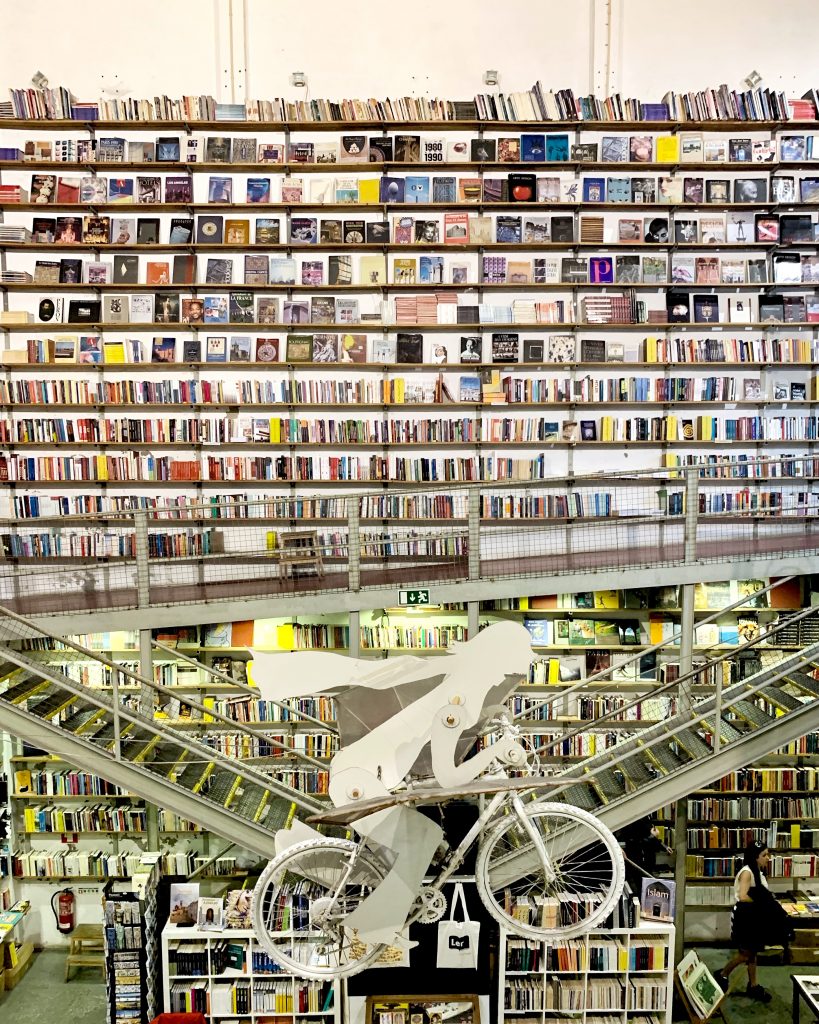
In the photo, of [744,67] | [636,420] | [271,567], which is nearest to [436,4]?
[744,67]

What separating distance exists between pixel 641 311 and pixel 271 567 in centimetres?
395

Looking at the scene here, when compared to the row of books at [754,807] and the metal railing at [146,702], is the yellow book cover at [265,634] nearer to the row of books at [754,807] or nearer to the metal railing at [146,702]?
the metal railing at [146,702]

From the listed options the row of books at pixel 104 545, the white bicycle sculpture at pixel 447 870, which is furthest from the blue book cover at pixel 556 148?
the white bicycle sculpture at pixel 447 870

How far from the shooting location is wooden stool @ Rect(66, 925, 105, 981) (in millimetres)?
6211

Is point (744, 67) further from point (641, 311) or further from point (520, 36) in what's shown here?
point (641, 311)

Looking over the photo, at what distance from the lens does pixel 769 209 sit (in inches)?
263

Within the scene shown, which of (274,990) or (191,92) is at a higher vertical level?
(191,92)

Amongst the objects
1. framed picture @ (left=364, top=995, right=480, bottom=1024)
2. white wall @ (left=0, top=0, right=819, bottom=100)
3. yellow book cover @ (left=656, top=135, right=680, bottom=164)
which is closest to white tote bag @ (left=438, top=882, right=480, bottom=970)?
framed picture @ (left=364, top=995, right=480, bottom=1024)

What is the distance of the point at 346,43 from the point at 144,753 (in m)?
6.19

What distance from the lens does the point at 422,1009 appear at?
495 cm

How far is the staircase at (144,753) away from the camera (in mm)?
4551

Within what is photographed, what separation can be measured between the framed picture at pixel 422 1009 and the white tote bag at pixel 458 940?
0.20 meters

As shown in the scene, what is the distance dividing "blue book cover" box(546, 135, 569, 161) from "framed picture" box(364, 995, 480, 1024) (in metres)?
6.58

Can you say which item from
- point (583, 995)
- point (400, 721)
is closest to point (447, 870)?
point (400, 721)
